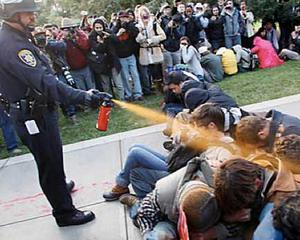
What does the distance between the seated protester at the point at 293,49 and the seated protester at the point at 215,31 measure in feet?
4.14

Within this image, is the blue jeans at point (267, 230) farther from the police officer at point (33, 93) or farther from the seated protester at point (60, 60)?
the seated protester at point (60, 60)

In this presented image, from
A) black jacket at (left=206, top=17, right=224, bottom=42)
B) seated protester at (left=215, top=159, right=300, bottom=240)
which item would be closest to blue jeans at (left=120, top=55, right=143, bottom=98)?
black jacket at (left=206, top=17, right=224, bottom=42)

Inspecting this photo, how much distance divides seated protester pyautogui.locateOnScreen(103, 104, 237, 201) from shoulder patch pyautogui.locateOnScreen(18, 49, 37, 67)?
3.38 ft

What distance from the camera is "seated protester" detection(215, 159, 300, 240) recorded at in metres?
2.03

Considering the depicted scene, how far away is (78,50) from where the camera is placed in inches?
268

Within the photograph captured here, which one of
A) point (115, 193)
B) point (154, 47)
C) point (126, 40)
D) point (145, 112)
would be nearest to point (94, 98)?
point (115, 193)

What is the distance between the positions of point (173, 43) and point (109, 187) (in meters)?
4.34

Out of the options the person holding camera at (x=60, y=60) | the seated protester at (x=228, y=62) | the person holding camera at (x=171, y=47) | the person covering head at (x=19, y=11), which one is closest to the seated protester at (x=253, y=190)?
the person covering head at (x=19, y=11)

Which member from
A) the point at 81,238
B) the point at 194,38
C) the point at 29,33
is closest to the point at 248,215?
the point at 81,238

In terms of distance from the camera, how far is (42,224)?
3492 mm

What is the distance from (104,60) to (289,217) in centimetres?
552

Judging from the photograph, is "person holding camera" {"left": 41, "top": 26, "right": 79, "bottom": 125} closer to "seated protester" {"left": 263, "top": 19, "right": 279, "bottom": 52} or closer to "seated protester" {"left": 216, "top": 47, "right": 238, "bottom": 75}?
"seated protester" {"left": 216, "top": 47, "right": 238, "bottom": 75}

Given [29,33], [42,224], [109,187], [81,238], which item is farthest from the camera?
[109,187]

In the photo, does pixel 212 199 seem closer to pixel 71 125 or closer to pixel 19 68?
pixel 19 68
